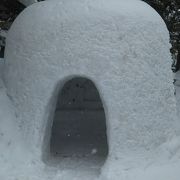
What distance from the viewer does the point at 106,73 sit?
19.3 ft

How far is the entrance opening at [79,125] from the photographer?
709 cm

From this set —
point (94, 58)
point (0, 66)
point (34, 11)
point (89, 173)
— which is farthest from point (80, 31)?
point (0, 66)

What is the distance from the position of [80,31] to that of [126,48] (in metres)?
A: 0.74

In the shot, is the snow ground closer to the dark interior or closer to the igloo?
the igloo

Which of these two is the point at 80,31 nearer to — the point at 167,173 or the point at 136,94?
the point at 136,94

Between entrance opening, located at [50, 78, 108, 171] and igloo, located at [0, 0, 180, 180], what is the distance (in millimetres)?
566

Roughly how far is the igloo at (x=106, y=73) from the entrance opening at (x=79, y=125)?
0.57m

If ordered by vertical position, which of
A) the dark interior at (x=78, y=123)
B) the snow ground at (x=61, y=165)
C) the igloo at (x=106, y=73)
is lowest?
the dark interior at (x=78, y=123)

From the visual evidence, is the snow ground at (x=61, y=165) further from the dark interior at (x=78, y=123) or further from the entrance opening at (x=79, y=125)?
the dark interior at (x=78, y=123)

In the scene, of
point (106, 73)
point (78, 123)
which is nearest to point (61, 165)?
point (106, 73)

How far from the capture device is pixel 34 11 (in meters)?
6.68

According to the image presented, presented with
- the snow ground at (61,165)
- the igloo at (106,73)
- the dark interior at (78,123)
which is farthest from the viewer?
the dark interior at (78,123)

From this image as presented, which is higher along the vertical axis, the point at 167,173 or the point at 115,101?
the point at 115,101

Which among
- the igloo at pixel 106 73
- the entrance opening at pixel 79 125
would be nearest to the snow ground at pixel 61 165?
the igloo at pixel 106 73
